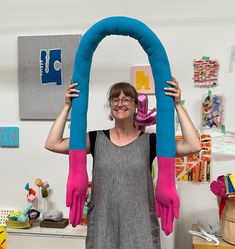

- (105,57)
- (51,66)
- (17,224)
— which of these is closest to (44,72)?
(51,66)

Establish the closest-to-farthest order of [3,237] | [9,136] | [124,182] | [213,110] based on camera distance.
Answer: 1. [124,182]
2. [213,110]
3. [3,237]
4. [9,136]

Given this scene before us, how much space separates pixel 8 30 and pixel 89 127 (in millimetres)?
832

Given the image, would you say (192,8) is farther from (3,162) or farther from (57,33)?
(3,162)

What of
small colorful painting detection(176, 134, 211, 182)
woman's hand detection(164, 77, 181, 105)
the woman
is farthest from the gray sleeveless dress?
small colorful painting detection(176, 134, 211, 182)

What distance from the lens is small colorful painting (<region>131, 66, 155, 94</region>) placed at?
2.15m

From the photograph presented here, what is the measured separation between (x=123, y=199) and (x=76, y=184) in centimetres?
20

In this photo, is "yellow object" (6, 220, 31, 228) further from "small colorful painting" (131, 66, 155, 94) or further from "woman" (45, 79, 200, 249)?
"small colorful painting" (131, 66, 155, 94)

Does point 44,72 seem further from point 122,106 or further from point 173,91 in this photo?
point 173,91

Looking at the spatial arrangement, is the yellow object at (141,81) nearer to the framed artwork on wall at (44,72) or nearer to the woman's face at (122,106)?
the framed artwork on wall at (44,72)

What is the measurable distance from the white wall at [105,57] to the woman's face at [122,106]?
0.82 m

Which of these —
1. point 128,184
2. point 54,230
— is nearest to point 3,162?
point 54,230

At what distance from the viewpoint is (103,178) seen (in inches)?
54.5

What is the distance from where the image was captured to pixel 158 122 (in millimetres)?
1409

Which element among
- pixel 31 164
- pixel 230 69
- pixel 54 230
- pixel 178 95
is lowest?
pixel 54 230
